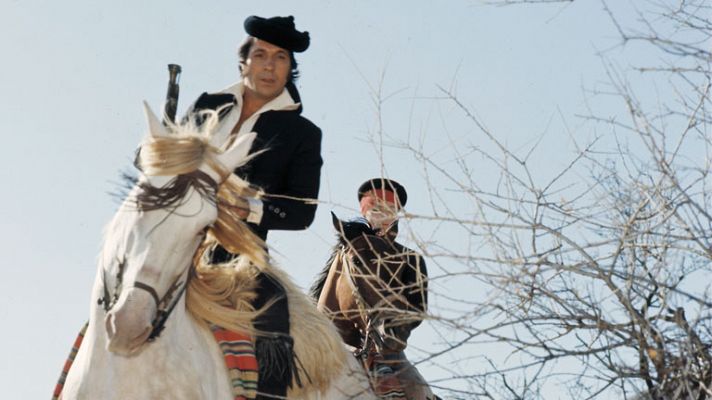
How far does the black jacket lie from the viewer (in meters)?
8.43

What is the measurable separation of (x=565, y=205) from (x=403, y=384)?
8.45ft

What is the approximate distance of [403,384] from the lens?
8.91 meters

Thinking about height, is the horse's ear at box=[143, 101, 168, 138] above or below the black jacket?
below

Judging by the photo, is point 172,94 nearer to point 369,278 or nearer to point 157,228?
point 157,228

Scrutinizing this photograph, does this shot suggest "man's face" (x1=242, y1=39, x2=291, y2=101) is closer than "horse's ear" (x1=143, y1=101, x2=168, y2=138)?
No

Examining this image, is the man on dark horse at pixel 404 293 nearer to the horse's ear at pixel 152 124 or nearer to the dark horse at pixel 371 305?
the dark horse at pixel 371 305

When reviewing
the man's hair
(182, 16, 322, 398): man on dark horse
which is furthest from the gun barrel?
the man's hair

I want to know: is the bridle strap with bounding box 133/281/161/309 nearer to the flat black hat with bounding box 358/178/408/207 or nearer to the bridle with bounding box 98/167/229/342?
the bridle with bounding box 98/167/229/342

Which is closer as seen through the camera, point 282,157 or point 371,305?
point 282,157

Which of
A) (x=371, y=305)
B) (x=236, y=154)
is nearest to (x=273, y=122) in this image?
(x=236, y=154)

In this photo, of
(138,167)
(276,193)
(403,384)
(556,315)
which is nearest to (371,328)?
(403,384)

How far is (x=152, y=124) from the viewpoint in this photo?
7.32 meters

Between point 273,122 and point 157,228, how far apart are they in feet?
5.84

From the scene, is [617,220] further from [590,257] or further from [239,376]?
[239,376]
